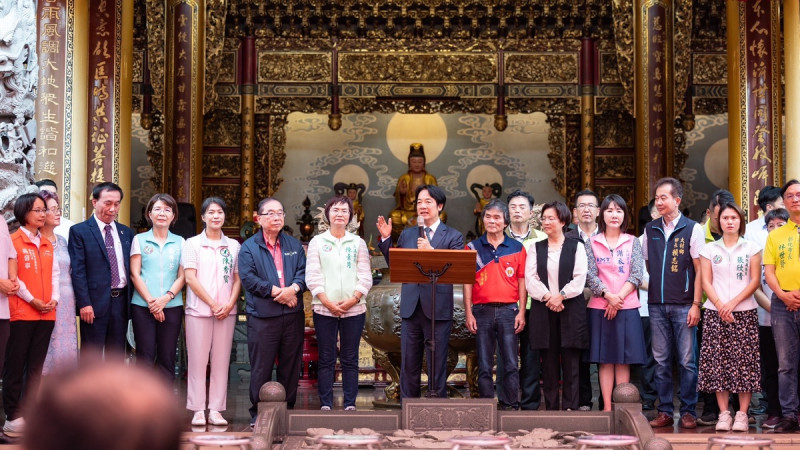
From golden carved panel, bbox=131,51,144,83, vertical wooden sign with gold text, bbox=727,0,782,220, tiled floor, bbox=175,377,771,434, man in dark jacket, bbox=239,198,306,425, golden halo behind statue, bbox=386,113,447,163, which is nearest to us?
tiled floor, bbox=175,377,771,434

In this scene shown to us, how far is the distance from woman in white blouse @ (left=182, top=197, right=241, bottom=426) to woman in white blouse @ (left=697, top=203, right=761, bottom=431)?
8.36 feet

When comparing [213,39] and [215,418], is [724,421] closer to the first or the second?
[215,418]

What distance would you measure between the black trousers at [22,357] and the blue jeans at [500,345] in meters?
2.27

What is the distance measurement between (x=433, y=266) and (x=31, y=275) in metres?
2.02

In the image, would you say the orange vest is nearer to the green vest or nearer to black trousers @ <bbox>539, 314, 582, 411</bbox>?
the green vest

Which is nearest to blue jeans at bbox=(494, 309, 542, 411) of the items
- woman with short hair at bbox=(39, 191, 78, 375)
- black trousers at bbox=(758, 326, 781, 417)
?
black trousers at bbox=(758, 326, 781, 417)

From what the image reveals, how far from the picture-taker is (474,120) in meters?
13.5

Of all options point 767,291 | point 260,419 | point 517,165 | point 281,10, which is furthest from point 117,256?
point 517,165

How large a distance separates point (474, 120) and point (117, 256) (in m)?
8.52

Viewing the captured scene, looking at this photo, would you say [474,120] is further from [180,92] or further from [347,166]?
[180,92]

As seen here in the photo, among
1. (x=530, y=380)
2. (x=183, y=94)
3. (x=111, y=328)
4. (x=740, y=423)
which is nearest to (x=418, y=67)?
(x=183, y=94)

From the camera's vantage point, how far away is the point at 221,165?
41.1 ft

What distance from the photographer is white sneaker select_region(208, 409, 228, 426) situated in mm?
5463

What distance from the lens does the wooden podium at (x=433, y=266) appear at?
5.12 m
